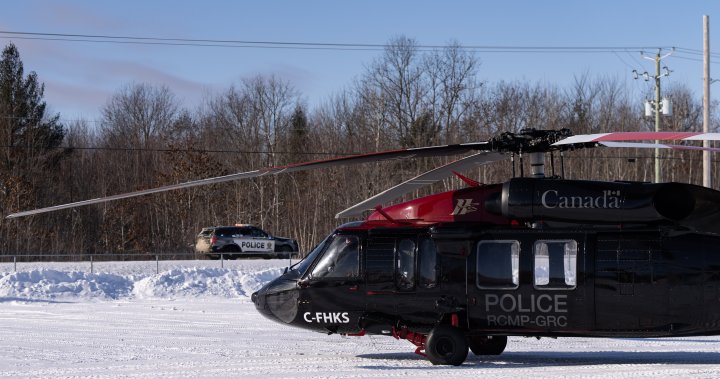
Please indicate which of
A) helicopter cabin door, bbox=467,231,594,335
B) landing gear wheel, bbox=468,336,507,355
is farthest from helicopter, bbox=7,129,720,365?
landing gear wheel, bbox=468,336,507,355

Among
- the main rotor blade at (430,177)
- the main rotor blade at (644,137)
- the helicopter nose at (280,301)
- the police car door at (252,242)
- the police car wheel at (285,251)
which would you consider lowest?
the helicopter nose at (280,301)

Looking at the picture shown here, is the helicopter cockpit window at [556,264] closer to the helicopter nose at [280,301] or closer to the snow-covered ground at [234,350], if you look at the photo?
the snow-covered ground at [234,350]

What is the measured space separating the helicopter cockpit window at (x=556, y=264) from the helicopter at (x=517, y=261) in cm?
1

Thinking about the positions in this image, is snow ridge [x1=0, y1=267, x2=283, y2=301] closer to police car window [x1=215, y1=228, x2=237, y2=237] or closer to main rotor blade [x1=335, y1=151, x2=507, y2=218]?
main rotor blade [x1=335, y1=151, x2=507, y2=218]

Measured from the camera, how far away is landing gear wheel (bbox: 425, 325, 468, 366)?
1337cm

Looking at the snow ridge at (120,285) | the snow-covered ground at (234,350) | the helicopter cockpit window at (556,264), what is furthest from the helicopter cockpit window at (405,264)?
the snow ridge at (120,285)

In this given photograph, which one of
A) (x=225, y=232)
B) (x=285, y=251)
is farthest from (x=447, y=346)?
(x=285, y=251)

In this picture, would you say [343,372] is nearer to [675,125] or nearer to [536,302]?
[536,302]

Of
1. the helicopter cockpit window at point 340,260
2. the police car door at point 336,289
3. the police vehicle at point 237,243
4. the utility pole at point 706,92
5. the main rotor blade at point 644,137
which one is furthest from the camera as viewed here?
the police vehicle at point 237,243

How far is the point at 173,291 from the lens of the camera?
2850cm

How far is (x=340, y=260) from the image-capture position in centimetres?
1416

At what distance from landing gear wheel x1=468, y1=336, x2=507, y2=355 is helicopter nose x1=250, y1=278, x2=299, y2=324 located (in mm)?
2647

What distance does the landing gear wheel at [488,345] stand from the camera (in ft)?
48.7

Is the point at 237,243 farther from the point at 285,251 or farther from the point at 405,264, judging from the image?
the point at 405,264
